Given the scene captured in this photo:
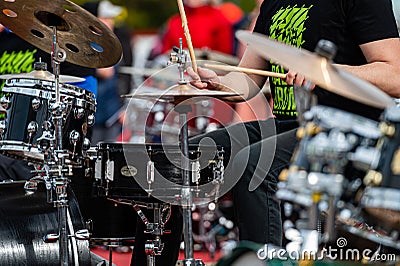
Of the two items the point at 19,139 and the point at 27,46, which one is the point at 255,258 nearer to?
the point at 19,139

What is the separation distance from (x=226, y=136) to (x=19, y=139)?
871mm

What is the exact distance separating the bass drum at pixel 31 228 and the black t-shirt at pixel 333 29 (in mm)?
972

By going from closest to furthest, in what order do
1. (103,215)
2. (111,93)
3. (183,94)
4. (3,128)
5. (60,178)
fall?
(183,94) < (60,178) < (3,128) < (103,215) < (111,93)

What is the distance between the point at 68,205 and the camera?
3.42 meters

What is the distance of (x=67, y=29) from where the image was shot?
340cm

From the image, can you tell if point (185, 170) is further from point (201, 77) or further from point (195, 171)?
point (201, 77)

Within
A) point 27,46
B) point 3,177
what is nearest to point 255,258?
point 3,177

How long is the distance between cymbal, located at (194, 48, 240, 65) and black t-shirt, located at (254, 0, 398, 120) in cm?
208

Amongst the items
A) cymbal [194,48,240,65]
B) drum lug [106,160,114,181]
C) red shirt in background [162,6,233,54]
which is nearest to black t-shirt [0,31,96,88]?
cymbal [194,48,240,65]

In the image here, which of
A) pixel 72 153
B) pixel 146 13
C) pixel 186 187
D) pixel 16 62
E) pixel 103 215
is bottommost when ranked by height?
pixel 103 215

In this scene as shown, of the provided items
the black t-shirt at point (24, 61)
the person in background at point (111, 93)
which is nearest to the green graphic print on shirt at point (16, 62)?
the black t-shirt at point (24, 61)

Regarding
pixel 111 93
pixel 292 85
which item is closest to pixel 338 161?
pixel 292 85

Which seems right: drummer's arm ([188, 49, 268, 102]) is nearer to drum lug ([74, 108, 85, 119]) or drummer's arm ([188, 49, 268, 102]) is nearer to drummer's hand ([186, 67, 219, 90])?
→ drummer's hand ([186, 67, 219, 90])

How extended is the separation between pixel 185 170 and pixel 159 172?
0.14 metres
